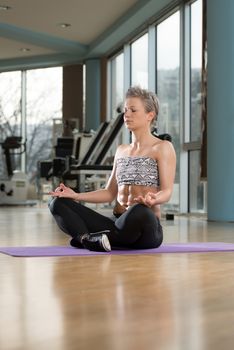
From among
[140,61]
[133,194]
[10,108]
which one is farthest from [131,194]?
[10,108]

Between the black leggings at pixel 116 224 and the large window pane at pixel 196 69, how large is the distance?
15.3ft

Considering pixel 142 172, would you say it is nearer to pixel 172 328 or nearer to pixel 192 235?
pixel 192 235

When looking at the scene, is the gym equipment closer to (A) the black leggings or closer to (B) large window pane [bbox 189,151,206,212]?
(B) large window pane [bbox 189,151,206,212]

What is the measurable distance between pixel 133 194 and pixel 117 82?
7.80 metres

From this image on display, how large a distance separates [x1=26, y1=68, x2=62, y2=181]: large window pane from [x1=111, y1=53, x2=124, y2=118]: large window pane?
122cm

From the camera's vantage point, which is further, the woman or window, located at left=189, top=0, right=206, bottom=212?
window, located at left=189, top=0, right=206, bottom=212

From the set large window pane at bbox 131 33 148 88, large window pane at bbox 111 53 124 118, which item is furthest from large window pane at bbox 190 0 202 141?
large window pane at bbox 111 53 124 118

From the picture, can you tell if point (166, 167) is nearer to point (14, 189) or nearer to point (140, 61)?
point (140, 61)

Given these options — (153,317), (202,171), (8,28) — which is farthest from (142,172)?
(8,28)

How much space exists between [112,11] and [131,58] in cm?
132

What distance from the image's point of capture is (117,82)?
10430 mm

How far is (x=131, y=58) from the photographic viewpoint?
967 centimetres

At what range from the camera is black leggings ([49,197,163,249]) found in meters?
2.65

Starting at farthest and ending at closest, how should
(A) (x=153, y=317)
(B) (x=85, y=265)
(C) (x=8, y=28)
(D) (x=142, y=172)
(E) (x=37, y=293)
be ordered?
(C) (x=8, y=28) → (D) (x=142, y=172) → (B) (x=85, y=265) → (E) (x=37, y=293) → (A) (x=153, y=317)
